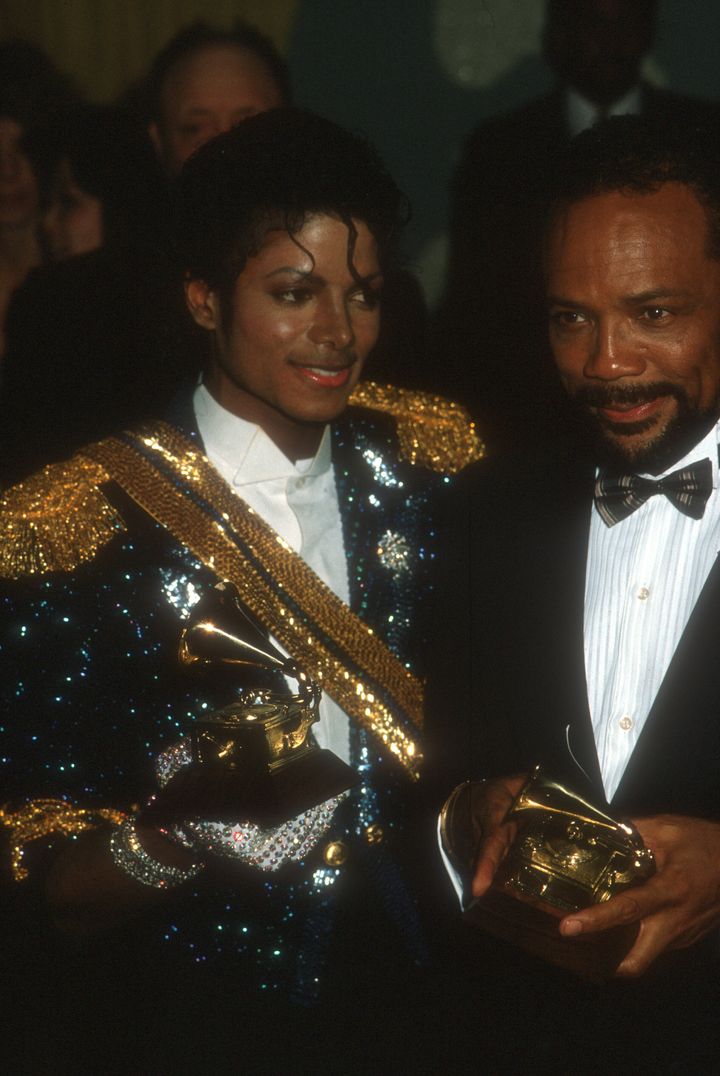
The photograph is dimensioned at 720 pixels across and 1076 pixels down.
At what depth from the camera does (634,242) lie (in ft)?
6.21

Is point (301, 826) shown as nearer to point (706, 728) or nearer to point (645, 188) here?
point (706, 728)

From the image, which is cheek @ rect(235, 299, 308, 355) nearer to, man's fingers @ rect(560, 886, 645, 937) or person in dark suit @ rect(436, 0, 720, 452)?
man's fingers @ rect(560, 886, 645, 937)

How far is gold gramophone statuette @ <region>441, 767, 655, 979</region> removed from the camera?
1504mm

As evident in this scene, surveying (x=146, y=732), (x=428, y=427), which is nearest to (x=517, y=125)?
(x=428, y=427)

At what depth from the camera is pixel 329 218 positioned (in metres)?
2.05

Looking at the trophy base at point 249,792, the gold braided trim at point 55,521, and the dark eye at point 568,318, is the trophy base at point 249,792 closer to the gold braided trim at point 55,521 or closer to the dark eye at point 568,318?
the gold braided trim at point 55,521

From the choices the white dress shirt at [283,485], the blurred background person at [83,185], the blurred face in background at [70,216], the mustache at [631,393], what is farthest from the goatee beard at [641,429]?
the blurred face in background at [70,216]

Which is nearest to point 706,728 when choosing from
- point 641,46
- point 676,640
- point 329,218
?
point 676,640

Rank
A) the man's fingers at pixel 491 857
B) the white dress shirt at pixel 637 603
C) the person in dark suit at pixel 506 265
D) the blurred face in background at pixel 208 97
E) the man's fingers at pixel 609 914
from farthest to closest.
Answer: the person in dark suit at pixel 506 265 → the blurred face in background at pixel 208 97 → the white dress shirt at pixel 637 603 → the man's fingers at pixel 491 857 → the man's fingers at pixel 609 914

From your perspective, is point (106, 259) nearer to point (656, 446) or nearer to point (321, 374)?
point (321, 374)

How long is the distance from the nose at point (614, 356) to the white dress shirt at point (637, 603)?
212 millimetres

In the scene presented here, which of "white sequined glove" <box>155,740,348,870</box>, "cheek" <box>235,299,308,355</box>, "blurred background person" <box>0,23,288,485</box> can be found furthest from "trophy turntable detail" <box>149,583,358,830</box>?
"blurred background person" <box>0,23,288,485</box>

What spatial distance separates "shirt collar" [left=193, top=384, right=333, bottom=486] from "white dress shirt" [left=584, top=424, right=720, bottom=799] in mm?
581

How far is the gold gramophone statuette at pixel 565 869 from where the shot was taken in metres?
1.50
